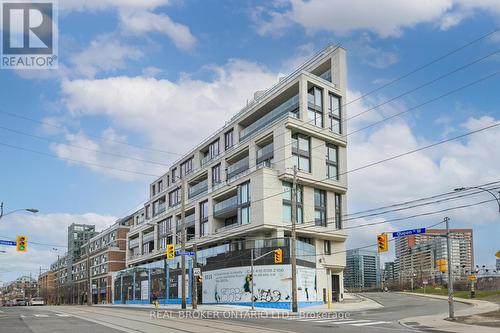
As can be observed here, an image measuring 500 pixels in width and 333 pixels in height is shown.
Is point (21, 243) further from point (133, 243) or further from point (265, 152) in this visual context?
point (133, 243)

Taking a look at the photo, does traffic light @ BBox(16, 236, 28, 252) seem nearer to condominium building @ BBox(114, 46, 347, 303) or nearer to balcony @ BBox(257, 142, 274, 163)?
condominium building @ BBox(114, 46, 347, 303)

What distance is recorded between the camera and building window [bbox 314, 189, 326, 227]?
227ft

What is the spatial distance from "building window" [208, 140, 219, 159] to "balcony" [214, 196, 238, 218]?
10.8 meters

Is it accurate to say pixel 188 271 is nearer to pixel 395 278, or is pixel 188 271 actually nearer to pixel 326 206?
pixel 326 206

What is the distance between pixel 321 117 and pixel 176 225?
117ft

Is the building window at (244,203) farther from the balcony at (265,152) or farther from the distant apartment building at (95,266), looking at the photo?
the distant apartment building at (95,266)

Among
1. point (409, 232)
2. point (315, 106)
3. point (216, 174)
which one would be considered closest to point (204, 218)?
point (216, 174)

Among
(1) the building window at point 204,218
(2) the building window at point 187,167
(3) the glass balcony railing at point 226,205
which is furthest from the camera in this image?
(2) the building window at point 187,167

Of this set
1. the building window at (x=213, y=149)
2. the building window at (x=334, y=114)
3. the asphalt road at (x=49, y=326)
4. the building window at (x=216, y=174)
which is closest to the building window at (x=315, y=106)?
the building window at (x=334, y=114)

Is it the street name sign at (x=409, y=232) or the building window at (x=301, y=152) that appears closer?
the street name sign at (x=409, y=232)

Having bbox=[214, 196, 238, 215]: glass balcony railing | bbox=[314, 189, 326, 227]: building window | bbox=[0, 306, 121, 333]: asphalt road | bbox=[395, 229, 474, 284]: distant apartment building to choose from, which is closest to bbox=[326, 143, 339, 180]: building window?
bbox=[314, 189, 326, 227]: building window

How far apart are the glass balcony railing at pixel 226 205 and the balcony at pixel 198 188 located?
32.1 feet

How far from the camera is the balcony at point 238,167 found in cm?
7375

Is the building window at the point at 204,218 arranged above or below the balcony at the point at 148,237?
above
